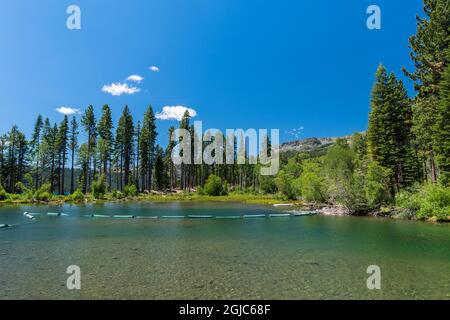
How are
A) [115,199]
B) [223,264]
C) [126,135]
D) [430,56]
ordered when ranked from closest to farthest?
[223,264], [430,56], [115,199], [126,135]

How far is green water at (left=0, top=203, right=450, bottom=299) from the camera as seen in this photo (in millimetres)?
9289

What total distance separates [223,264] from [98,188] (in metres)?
54.0

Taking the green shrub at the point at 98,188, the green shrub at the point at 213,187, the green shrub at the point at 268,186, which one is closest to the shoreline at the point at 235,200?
the green shrub at the point at 98,188

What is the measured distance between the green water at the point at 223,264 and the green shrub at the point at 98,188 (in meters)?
39.9

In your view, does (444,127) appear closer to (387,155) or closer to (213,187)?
(387,155)

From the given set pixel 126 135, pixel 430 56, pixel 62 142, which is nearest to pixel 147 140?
pixel 126 135

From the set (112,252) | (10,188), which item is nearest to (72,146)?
(10,188)

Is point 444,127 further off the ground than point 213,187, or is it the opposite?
point 444,127

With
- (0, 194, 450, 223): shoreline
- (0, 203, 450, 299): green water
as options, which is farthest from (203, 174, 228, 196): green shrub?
(0, 203, 450, 299): green water

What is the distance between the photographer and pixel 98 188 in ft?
198

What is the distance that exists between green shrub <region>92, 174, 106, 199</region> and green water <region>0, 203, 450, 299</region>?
39.9 metres

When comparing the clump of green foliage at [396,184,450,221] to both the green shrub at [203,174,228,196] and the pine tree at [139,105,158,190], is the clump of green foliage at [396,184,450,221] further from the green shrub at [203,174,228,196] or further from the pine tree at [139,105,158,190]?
the pine tree at [139,105,158,190]

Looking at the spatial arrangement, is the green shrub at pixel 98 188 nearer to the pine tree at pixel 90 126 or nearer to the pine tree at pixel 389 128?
the pine tree at pixel 90 126
